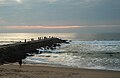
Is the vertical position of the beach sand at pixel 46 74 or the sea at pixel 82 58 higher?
the beach sand at pixel 46 74

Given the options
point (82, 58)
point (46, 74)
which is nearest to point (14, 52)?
point (82, 58)

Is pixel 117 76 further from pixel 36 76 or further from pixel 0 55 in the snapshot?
pixel 0 55

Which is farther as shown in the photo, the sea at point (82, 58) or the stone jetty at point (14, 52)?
the stone jetty at point (14, 52)

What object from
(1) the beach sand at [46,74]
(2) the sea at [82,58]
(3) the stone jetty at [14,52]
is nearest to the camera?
(1) the beach sand at [46,74]

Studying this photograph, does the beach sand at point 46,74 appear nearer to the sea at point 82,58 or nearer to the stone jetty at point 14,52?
the sea at point 82,58

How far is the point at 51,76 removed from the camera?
1447 cm

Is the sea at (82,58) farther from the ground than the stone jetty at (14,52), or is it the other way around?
the stone jetty at (14,52)

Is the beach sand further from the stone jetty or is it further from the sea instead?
the stone jetty

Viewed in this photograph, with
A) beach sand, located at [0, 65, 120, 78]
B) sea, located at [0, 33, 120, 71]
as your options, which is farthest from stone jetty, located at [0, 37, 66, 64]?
beach sand, located at [0, 65, 120, 78]

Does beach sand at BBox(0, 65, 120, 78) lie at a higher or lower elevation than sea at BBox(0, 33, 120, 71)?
higher

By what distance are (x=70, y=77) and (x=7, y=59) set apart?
12.2 metres

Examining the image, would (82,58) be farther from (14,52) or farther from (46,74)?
(46,74)

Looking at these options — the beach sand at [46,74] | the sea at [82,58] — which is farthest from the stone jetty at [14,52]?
the beach sand at [46,74]

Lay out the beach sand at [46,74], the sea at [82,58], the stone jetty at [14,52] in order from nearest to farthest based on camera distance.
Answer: the beach sand at [46,74] → the sea at [82,58] → the stone jetty at [14,52]
